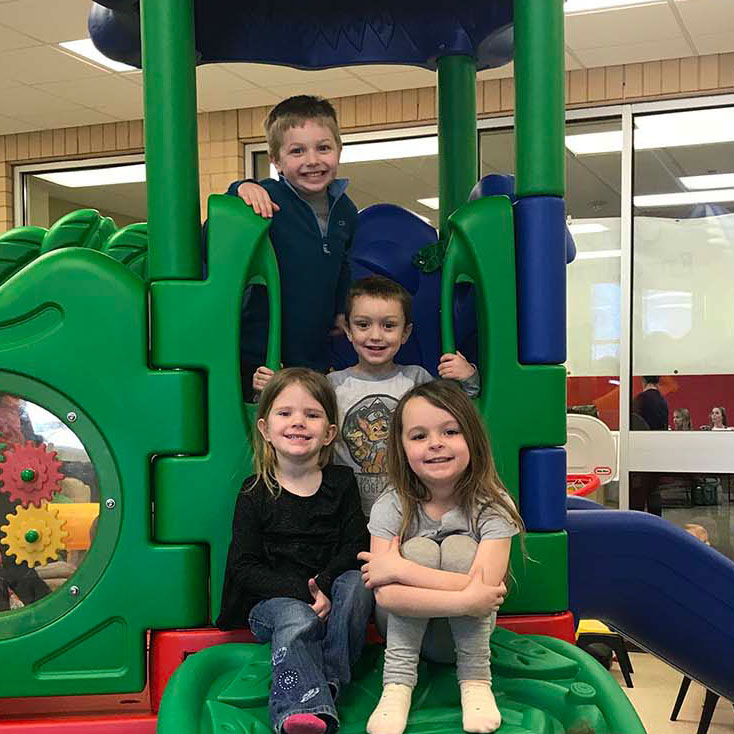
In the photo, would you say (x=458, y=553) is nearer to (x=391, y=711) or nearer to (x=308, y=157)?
(x=391, y=711)

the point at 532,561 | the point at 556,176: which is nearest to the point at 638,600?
the point at 532,561

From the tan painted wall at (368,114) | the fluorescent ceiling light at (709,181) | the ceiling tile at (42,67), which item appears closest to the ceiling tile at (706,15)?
the tan painted wall at (368,114)

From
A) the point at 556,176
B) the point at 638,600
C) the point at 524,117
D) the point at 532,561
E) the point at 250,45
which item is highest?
the point at 250,45

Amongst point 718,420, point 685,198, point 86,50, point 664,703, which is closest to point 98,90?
point 86,50

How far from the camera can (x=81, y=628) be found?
1.56 m

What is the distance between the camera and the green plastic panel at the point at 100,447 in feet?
5.13

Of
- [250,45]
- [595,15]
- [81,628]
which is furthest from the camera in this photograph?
[595,15]

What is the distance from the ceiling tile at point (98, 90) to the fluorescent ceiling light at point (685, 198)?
9.38 ft

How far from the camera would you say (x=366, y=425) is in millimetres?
1730

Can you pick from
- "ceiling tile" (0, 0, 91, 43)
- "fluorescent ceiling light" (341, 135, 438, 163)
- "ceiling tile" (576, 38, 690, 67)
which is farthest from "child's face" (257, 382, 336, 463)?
"fluorescent ceiling light" (341, 135, 438, 163)

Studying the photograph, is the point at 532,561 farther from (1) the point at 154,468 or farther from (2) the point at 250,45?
(2) the point at 250,45

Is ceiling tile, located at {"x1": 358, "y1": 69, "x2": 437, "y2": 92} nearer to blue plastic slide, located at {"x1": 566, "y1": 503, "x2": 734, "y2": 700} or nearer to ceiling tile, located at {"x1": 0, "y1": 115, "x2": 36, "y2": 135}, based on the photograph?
ceiling tile, located at {"x1": 0, "y1": 115, "x2": 36, "y2": 135}

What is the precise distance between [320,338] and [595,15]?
3.14m

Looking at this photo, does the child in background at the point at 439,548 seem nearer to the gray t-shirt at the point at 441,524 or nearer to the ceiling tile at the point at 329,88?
the gray t-shirt at the point at 441,524
